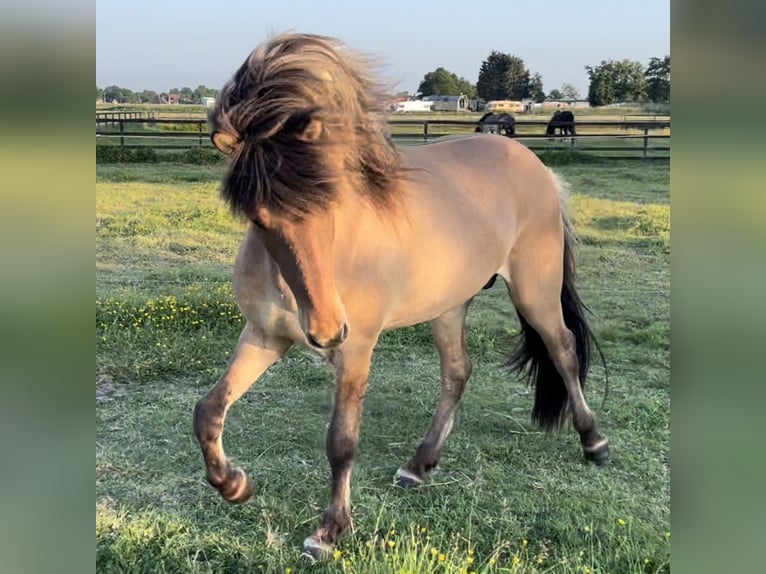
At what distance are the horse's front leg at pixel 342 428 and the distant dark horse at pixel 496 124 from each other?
4482mm

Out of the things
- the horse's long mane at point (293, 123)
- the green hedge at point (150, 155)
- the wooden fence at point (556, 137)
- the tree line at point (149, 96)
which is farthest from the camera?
the green hedge at point (150, 155)

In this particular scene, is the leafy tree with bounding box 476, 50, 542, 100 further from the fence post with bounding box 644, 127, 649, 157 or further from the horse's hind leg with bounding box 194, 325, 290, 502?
the horse's hind leg with bounding box 194, 325, 290, 502

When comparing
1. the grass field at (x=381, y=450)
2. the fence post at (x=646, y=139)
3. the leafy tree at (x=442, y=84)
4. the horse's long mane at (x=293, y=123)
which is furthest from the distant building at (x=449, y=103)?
the horse's long mane at (x=293, y=123)

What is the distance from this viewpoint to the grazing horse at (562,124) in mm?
7738

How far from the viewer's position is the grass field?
2.54m

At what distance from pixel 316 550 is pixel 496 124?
538 centimetres

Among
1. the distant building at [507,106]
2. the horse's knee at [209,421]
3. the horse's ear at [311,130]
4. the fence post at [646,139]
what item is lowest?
the horse's knee at [209,421]

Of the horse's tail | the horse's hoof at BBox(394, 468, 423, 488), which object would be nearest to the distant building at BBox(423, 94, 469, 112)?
the horse's tail

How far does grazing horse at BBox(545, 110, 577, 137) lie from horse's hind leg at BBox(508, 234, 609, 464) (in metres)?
4.75

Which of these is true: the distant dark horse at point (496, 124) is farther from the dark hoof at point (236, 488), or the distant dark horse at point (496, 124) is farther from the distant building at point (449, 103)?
the dark hoof at point (236, 488)
